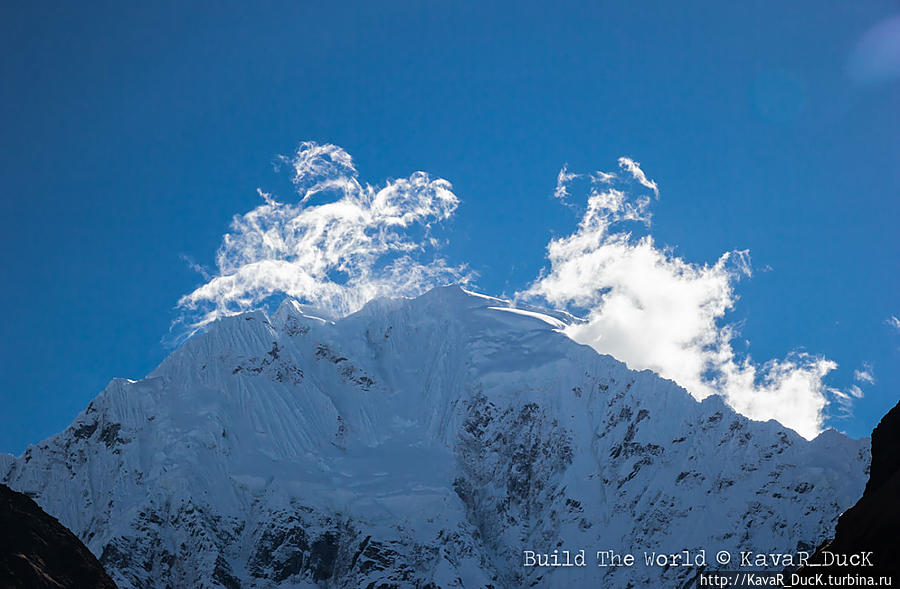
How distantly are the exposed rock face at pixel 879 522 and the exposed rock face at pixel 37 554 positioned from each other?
3961cm

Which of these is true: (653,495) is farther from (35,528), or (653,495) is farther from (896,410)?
(35,528)

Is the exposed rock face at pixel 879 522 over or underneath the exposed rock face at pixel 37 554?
over

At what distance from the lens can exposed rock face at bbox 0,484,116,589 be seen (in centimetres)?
4594

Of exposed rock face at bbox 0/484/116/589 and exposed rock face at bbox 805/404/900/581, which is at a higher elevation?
exposed rock face at bbox 805/404/900/581

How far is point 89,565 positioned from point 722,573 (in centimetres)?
13318

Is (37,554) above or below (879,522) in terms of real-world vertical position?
below

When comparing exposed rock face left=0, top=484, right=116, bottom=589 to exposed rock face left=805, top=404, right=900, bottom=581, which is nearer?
exposed rock face left=805, top=404, right=900, bottom=581

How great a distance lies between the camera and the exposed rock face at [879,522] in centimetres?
4106

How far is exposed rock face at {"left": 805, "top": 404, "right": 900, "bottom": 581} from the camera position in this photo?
1617 inches

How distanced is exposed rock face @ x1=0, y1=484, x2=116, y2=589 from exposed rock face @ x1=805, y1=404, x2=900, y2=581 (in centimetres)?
3961

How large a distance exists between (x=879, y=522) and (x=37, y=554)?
43016 mm

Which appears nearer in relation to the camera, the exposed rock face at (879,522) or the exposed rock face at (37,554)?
the exposed rock face at (879,522)

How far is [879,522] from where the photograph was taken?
42.4 meters

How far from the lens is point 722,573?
159375 mm
